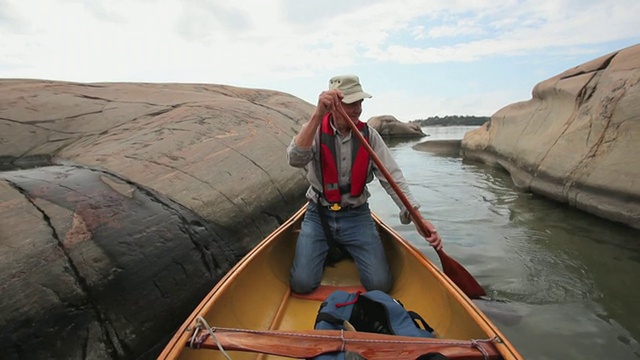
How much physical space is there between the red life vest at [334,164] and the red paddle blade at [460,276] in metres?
1.18

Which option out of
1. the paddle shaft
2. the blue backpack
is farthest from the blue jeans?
the blue backpack

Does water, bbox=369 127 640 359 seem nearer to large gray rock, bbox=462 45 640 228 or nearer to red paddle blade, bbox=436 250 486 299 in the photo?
red paddle blade, bbox=436 250 486 299

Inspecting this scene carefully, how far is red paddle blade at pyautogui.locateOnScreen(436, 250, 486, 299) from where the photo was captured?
384 cm

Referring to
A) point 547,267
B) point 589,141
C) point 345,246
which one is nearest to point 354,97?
point 345,246

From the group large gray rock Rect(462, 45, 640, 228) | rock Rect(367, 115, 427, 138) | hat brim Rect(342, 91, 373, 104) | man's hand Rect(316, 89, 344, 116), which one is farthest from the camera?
rock Rect(367, 115, 427, 138)

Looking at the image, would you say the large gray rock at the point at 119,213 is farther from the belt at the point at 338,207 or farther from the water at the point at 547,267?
the water at the point at 547,267

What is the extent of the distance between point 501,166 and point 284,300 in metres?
12.6

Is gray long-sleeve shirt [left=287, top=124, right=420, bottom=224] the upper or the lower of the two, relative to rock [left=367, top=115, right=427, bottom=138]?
upper

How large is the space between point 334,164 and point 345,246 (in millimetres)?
898

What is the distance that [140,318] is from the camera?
311 cm

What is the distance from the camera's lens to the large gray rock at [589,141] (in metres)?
6.16

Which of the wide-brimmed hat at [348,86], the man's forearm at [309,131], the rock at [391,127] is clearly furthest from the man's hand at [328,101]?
the rock at [391,127]

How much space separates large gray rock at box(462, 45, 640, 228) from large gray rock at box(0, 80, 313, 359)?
5448 mm

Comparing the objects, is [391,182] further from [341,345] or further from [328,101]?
[341,345]
